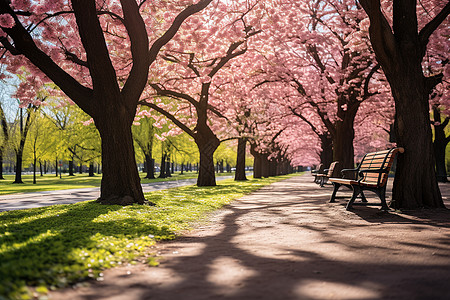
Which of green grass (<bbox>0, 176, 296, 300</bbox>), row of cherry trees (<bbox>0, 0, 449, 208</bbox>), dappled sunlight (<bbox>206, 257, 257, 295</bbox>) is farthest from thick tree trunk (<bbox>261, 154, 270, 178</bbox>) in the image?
dappled sunlight (<bbox>206, 257, 257, 295</bbox>)

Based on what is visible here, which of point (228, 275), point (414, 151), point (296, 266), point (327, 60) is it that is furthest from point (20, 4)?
point (327, 60)

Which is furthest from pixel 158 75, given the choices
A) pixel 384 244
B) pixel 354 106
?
pixel 384 244

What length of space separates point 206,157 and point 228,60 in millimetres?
5430

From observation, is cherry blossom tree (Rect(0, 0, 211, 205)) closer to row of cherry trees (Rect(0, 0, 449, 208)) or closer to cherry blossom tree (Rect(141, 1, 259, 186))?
row of cherry trees (Rect(0, 0, 449, 208))

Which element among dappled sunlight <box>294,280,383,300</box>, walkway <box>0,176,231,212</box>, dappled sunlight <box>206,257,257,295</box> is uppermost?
dappled sunlight <box>294,280,383,300</box>

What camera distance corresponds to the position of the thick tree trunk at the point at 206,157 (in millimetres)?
21047

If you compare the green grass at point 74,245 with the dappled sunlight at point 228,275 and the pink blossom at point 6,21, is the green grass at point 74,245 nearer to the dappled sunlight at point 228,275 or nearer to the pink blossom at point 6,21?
the dappled sunlight at point 228,275

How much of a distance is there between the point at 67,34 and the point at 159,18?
3.64 meters

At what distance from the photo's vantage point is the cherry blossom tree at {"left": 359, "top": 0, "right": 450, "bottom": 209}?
7.89 meters

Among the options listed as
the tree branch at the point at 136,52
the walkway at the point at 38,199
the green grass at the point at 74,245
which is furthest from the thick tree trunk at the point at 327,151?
the green grass at the point at 74,245

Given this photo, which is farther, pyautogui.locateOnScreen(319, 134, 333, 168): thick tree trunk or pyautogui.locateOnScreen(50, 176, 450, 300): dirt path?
pyautogui.locateOnScreen(319, 134, 333, 168): thick tree trunk

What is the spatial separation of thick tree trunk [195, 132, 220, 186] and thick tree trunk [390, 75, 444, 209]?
539 inches

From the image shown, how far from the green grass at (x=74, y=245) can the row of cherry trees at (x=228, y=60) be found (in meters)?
2.74

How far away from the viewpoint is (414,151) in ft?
26.0
